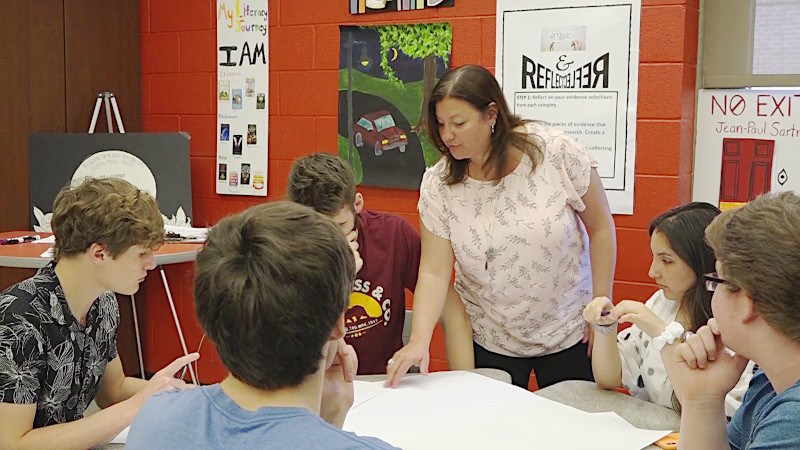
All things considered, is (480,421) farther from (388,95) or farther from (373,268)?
(388,95)

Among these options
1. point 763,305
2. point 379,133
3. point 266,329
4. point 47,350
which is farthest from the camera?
point 379,133

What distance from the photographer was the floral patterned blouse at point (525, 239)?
2.24m

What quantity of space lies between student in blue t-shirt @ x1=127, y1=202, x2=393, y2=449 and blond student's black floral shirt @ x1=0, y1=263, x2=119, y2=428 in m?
0.65

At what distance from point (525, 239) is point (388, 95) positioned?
1557 millimetres

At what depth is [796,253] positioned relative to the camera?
1.16 m

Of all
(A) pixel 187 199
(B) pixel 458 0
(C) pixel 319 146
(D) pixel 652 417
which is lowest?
(D) pixel 652 417

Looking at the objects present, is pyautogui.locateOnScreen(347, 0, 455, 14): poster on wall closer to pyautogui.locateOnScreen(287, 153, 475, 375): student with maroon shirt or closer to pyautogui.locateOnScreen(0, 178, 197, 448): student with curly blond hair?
pyautogui.locateOnScreen(287, 153, 475, 375): student with maroon shirt

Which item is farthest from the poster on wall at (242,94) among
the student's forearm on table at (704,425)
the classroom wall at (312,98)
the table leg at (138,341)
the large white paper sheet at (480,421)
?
the student's forearm on table at (704,425)

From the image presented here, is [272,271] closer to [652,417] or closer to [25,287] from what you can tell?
[25,287]

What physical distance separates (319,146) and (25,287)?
2.23 meters

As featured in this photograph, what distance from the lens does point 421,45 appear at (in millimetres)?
3531

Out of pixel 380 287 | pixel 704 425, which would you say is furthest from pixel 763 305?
pixel 380 287

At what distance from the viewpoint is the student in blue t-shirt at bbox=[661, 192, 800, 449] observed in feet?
3.82

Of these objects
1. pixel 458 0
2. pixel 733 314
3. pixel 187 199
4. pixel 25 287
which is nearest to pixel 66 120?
pixel 187 199
